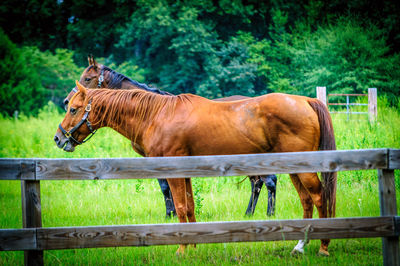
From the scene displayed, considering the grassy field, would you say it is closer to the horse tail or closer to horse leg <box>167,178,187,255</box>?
horse leg <box>167,178,187,255</box>

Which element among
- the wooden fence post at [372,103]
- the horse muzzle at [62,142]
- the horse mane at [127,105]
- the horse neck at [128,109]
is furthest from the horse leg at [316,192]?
the wooden fence post at [372,103]

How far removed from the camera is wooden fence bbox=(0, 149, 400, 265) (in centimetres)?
295

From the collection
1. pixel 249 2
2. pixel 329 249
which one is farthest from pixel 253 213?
pixel 249 2

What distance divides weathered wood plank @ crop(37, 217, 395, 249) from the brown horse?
1012 millimetres

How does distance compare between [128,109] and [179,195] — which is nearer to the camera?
[179,195]

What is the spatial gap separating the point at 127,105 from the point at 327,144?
2668 millimetres

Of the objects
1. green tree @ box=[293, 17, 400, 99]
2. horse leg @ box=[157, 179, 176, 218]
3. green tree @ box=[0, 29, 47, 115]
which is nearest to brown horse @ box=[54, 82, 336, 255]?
A: horse leg @ box=[157, 179, 176, 218]

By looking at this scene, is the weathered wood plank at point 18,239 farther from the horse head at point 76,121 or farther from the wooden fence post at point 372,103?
the wooden fence post at point 372,103

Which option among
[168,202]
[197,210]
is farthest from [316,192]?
[168,202]

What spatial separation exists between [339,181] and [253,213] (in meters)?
2.64

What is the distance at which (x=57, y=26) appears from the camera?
30062 mm

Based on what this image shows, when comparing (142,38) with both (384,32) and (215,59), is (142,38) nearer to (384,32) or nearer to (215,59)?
(215,59)

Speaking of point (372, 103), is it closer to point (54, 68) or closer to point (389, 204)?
point (389, 204)

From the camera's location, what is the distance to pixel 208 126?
14.6 ft
